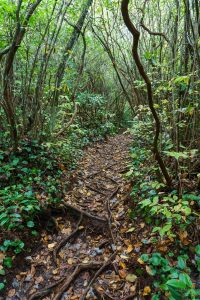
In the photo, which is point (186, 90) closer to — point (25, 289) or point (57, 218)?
point (57, 218)

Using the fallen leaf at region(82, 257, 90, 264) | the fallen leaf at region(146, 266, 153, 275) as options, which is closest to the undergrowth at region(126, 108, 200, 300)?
the fallen leaf at region(146, 266, 153, 275)

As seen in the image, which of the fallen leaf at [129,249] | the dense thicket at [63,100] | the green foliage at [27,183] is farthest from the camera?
the green foliage at [27,183]

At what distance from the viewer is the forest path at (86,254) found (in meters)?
2.82

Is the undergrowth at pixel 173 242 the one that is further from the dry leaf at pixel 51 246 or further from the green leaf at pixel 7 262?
the green leaf at pixel 7 262

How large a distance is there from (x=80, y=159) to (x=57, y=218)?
2891mm

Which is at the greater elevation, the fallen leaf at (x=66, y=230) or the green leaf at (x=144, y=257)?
the green leaf at (x=144, y=257)

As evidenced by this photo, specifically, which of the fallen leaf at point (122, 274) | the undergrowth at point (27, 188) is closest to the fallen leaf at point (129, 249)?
the fallen leaf at point (122, 274)

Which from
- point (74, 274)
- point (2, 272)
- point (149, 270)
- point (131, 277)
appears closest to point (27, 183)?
point (2, 272)

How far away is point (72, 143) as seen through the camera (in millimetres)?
7363

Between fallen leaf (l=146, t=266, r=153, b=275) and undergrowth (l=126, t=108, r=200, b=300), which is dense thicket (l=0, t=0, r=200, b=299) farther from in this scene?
fallen leaf (l=146, t=266, r=153, b=275)

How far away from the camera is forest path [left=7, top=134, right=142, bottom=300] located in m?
2.82

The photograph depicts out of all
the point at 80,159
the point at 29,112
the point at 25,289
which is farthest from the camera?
the point at 80,159

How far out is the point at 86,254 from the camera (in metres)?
3.40

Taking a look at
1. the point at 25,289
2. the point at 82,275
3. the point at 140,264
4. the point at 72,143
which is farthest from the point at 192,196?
the point at 72,143
